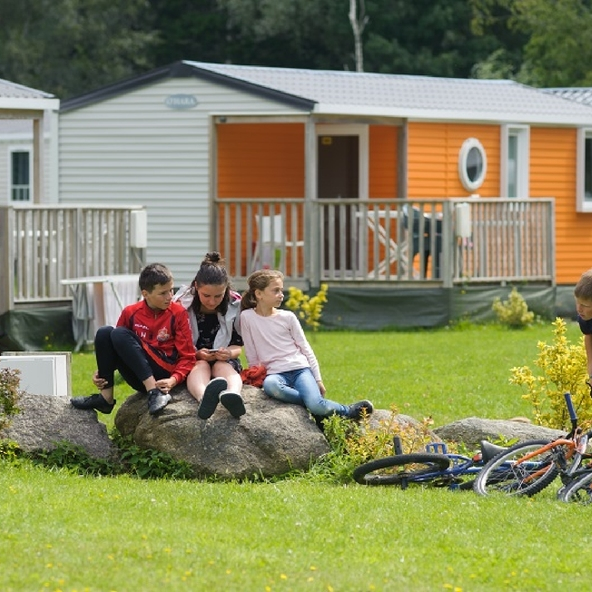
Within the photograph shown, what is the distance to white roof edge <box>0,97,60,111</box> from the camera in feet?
62.4

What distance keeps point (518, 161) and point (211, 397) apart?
48.6 ft

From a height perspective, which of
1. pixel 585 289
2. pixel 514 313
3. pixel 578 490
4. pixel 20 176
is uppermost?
pixel 20 176

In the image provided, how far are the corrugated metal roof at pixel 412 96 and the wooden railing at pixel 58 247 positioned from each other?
3180mm

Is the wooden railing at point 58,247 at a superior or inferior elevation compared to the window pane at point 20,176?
inferior

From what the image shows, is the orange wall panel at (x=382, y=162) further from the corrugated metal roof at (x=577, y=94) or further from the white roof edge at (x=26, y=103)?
the white roof edge at (x=26, y=103)

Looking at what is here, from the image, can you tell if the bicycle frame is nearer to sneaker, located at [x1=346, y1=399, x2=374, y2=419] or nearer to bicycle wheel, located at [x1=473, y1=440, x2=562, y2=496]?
bicycle wheel, located at [x1=473, y1=440, x2=562, y2=496]

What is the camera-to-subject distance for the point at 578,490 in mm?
8547

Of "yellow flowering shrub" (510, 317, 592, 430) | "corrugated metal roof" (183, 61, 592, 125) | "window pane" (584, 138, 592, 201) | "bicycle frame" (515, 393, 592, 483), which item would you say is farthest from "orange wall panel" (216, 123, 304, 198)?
"bicycle frame" (515, 393, 592, 483)

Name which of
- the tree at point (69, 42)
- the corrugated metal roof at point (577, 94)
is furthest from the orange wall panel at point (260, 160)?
the tree at point (69, 42)

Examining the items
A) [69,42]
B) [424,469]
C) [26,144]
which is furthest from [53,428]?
[69,42]

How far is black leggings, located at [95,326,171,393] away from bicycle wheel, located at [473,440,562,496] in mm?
2121

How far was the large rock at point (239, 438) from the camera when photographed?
365 inches

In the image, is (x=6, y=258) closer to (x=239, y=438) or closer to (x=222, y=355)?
(x=222, y=355)

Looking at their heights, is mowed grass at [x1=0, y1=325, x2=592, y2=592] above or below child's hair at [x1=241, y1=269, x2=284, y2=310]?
below
